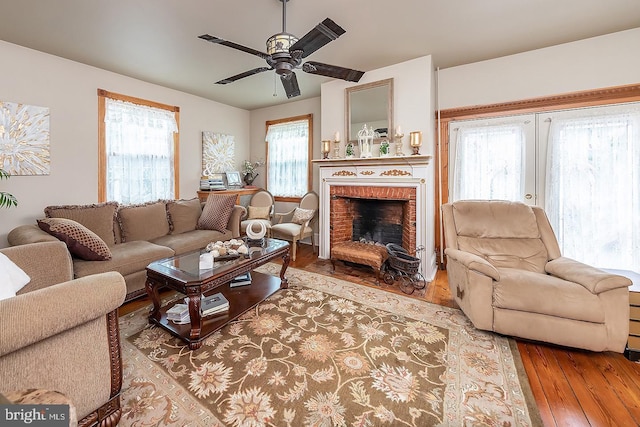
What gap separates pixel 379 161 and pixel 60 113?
159 inches

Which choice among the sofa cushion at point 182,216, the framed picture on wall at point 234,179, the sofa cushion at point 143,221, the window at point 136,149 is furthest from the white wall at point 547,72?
the window at point 136,149

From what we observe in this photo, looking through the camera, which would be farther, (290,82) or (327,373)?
(290,82)

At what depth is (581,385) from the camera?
163 cm

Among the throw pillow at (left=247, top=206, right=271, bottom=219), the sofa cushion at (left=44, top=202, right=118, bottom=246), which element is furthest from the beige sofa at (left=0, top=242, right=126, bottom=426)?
the throw pillow at (left=247, top=206, right=271, bottom=219)

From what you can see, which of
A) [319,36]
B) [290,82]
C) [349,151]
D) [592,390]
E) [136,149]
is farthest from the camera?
[136,149]

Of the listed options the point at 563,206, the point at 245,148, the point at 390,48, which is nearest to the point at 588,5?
the point at 390,48

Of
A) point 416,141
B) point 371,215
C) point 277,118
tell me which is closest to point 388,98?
point 416,141

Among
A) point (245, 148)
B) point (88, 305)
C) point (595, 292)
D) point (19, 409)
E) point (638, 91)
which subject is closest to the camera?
point (19, 409)

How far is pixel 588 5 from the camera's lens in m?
2.36

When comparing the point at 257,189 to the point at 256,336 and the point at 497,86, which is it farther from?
the point at 497,86

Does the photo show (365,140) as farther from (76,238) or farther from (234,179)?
(76,238)

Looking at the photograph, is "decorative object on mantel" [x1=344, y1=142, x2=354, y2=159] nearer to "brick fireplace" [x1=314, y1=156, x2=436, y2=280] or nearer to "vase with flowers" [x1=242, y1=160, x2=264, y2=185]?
"brick fireplace" [x1=314, y1=156, x2=436, y2=280]

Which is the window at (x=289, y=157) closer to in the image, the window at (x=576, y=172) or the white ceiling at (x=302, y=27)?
the white ceiling at (x=302, y=27)

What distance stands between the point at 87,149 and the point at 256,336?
3.47 m
